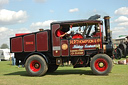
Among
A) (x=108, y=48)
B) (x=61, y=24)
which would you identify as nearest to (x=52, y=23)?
(x=61, y=24)

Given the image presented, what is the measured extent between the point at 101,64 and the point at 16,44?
4.53 m

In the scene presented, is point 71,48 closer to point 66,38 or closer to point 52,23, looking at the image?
point 66,38

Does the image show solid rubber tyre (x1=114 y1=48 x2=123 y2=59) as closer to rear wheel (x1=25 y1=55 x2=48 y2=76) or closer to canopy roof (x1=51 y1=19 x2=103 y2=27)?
canopy roof (x1=51 y1=19 x2=103 y2=27)

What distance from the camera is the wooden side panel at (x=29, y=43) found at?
32.6 ft

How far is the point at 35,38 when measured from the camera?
9867 millimetres

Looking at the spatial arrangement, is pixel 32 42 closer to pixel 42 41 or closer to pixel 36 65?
pixel 42 41

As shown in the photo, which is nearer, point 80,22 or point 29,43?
→ point 80,22

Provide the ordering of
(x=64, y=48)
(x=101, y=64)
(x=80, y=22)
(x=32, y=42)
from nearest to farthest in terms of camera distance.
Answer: (x=101, y=64)
(x=80, y=22)
(x=64, y=48)
(x=32, y=42)

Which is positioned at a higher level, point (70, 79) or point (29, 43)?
point (29, 43)

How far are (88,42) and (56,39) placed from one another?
61.9 inches

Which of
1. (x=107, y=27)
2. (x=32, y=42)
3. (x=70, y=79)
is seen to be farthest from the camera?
(x=32, y=42)

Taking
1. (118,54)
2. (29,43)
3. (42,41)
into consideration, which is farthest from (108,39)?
(118,54)

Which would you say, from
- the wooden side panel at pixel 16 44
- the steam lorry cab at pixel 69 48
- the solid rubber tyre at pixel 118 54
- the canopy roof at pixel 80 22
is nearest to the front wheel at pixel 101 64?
the steam lorry cab at pixel 69 48

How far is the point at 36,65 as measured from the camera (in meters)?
9.80
